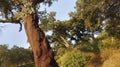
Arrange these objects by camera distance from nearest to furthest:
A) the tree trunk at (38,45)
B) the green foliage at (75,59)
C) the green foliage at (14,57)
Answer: the tree trunk at (38,45) < the green foliage at (75,59) < the green foliage at (14,57)

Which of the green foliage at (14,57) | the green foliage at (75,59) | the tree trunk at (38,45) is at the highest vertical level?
the tree trunk at (38,45)

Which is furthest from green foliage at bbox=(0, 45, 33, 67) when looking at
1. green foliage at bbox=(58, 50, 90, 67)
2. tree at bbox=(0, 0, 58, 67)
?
tree at bbox=(0, 0, 58, 67)

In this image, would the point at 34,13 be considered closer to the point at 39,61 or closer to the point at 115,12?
the point at 39,61

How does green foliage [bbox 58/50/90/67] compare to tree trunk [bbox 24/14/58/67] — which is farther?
green foliage [bbox 58/50/90/67]

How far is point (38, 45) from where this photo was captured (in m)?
13.4

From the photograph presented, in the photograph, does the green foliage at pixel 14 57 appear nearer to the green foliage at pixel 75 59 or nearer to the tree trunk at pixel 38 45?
the green foliage at pixel 75 59

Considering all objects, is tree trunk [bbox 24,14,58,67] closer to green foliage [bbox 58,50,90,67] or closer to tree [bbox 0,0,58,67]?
tree [bbox 0,0,58,67]

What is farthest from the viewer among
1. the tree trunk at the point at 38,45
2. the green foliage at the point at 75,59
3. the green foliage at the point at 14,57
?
the green foliage at the point at 14,57

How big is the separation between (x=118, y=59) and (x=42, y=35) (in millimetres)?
8590

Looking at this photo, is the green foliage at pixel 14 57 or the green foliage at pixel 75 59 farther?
the green foliage at pixel 14 57

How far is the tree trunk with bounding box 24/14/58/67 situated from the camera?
13.1 metres

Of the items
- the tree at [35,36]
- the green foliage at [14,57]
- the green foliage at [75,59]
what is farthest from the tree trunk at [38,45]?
the green foliage at [14,57]

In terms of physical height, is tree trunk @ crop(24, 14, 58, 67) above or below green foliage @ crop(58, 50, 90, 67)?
above

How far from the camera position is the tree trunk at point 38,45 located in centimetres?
1308
